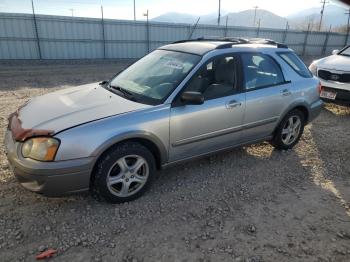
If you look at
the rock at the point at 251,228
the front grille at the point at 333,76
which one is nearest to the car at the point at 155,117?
the rock at the point at 251,228

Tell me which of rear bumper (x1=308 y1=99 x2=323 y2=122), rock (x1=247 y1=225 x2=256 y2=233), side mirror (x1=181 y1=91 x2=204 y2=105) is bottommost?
rock (x1=247 y1=225 x2=256 y2=233)

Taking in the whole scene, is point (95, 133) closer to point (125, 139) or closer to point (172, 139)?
point (125, 139)

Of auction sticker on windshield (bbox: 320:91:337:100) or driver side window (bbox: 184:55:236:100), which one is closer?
driver side window (bbox: 184:55:236:100)

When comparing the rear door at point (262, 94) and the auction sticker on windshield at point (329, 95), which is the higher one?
the rear door at point (262, 94)

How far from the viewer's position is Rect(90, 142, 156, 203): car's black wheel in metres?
3.25

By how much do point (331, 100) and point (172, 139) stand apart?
5.08 meters

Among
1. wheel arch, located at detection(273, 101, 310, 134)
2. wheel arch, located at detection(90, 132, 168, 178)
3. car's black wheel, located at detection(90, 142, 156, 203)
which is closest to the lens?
wheel arch, located at detection(90, 132, 168, 178)

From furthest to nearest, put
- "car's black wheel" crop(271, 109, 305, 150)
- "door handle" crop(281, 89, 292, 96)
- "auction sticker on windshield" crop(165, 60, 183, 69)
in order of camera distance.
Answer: "car's black wheel" crop(271, 109, 305, 150)
"door handle" crop(281, 89, 292, 96)
"auction sticker on windshield" crop(165, 60, 183, 69)

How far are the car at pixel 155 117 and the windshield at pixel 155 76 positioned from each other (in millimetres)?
15

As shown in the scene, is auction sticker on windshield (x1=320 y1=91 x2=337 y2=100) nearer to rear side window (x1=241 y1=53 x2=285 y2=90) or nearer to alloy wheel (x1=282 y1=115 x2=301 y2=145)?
alloy wheel (x1=282 y1=115 x2=301 y2=145)

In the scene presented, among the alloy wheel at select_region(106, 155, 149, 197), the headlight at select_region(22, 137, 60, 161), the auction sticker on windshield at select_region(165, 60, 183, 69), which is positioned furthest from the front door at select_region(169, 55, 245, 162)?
the headlight at select_region(22, 137, 60, 161)

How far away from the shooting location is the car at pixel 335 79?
7.03 meters

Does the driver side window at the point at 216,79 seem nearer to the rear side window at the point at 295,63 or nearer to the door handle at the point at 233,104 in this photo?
the door handle at the point at 233,104

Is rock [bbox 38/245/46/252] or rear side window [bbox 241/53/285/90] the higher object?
rear side window [bbox 241/53/285/90]
